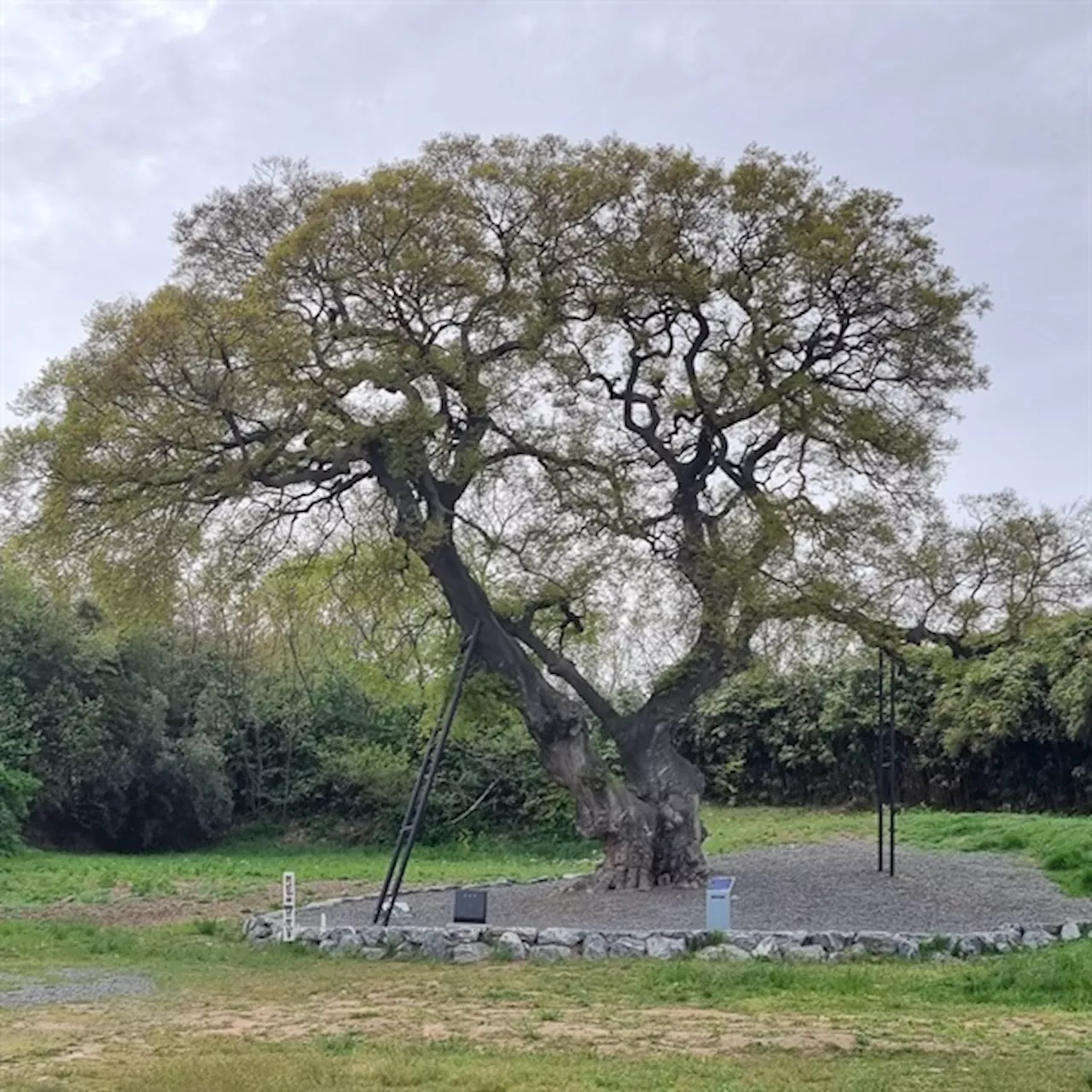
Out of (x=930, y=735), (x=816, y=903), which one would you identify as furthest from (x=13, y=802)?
(x=930, y=735)

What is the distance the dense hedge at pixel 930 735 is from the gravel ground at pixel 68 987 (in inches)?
581

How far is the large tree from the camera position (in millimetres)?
14094

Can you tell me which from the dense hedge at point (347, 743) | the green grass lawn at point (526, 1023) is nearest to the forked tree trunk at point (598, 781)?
the green grass lawn at point (526, 1023)

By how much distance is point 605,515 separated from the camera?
15.3 metres

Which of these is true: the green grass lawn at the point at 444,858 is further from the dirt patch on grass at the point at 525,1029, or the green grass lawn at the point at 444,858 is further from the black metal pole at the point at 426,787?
the dirt patch on grass at the point at 525,1029

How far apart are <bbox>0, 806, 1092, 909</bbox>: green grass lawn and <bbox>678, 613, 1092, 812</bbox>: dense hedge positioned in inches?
50.1

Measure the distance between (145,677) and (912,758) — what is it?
54.9ft

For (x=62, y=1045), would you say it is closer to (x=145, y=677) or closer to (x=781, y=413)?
(x=781, y=413)

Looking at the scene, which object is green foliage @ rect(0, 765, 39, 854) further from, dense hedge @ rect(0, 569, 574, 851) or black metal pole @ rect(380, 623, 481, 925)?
black metal pole @ rect(380, 623, 481, 925)

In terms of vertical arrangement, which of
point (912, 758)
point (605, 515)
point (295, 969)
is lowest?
point (295, 969)

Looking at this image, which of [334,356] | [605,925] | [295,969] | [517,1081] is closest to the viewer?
[517,1081]

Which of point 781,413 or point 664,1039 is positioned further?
point 781,413

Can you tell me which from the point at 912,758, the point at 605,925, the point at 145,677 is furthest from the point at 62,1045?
the point at 912,758

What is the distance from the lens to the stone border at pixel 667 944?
1164 centimetres
